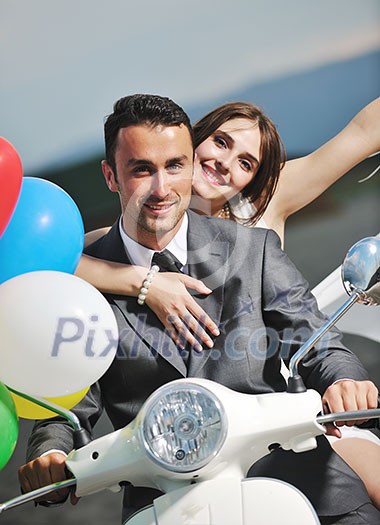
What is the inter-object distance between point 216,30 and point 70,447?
1685 millimetres

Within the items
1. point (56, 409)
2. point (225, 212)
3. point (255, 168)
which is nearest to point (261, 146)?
point (255, 168)

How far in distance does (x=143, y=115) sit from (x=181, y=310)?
0.56m

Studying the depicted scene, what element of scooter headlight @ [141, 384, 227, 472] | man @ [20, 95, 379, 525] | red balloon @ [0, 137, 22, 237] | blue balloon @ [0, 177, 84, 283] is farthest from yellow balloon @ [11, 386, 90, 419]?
scooter headlight @ [141, 384, 227, 472]

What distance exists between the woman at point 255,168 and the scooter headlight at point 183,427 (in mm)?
1014

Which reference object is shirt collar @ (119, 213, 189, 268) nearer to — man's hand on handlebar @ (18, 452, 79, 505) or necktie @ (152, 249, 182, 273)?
necktie @ (152, 249, 182, 273)

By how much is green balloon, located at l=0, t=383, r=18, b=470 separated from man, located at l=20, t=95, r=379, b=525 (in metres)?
0.05

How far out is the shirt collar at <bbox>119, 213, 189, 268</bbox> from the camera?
2.38 m

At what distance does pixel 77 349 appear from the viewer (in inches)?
65.7

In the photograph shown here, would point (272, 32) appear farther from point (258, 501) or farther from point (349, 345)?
point (258, 501)

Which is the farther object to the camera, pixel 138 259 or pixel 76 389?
pixel 138 259

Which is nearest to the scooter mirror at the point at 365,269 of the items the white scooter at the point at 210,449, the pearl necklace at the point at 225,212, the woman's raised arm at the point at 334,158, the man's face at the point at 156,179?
the white scooter at the point at 210,449

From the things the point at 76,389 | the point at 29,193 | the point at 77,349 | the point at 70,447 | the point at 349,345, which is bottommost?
the point at 349,345

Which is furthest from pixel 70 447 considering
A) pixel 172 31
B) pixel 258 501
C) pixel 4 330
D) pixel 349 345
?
pixel 172 31

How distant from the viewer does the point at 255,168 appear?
2756 mm
